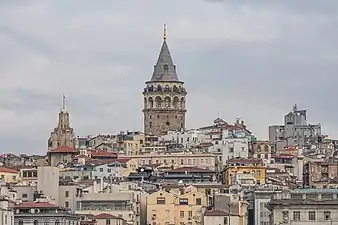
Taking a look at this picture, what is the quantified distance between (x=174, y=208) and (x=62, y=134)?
58.8 metres

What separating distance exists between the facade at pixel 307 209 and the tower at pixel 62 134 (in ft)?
299

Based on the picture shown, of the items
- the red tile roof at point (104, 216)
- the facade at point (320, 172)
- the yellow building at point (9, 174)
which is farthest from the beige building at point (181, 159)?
the red tile roof at point (104, 216)

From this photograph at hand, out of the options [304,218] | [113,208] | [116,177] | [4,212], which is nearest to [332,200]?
[304,218]

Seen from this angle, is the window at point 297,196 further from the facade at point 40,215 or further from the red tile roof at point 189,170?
the red tile roof at point 189,170

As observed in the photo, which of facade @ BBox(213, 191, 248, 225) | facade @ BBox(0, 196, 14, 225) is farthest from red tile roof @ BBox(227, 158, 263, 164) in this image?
facade @ BBox(0, 196, 14, 225)

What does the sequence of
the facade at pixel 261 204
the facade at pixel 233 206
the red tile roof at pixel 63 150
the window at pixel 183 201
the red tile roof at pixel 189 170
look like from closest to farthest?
1. the facade at pixel 261 204
2. the facade at pixel 233 206
3. the window at pixel 183 201
4. the red tile roof at pixel 189 170
5. the red tile roof at pixel 63 150

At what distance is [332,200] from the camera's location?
10494 cm

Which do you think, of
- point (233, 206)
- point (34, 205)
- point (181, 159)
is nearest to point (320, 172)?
point (233, 206)

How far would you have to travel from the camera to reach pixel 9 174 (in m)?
161

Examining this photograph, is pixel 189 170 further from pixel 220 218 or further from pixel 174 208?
pixel 220 218

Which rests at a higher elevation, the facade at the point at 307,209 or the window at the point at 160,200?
the window at the point at 160,200

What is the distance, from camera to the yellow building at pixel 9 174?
158250 millimetres

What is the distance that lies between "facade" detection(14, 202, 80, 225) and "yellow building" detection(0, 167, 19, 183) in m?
36.8

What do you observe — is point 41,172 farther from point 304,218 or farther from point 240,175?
point 304,218
